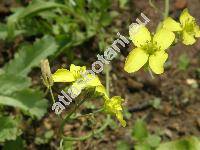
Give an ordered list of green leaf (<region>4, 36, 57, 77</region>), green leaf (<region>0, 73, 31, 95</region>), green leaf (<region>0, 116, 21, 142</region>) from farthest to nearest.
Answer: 1. green leaf (<region>4, 36, 57, 77</region>)
2. green leaf (<region>0, 73, 31, 95</region>)
3. green leaf (<region>0, 116, 21, 142</region>)

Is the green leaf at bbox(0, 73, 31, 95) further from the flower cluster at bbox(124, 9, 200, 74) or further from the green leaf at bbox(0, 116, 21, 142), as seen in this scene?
the flower cluster at bbox(124, 9, 200, 74)

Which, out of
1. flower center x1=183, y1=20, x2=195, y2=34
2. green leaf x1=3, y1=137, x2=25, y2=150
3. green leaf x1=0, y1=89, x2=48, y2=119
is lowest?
flower center x1=183, y1=20, x2=195, y2=34

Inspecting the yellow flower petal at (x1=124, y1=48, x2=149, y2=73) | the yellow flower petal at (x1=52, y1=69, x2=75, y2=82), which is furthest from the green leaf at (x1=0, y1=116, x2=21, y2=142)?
the yellow flower petal at (x1=124, y1=48, x2=149, y2=73)

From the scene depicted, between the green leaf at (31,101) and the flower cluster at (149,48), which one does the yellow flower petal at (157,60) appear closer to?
the flower cluster at (149,48)

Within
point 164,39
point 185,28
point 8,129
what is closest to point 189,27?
point 185,28

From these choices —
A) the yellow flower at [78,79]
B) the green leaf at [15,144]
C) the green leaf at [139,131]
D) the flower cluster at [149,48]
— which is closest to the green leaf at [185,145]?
the green leaf at [139,131]

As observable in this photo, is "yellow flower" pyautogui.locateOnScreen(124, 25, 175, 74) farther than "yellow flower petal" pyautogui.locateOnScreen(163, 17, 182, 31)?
No

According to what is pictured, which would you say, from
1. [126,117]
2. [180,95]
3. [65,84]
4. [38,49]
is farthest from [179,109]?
[38,49]

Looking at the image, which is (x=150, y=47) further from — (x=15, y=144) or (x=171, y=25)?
(x=15, y=144)
